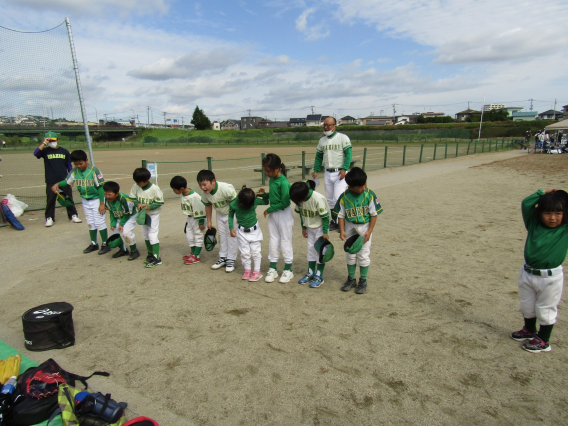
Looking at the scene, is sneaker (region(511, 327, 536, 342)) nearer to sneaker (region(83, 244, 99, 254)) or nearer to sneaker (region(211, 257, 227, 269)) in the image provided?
sneaker (region(211, 257, 227, 269))

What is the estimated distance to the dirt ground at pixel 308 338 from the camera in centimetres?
254

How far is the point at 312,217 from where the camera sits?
4418 millimetres

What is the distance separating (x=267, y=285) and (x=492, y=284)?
2.80 m

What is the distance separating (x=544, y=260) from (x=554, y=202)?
48 cm

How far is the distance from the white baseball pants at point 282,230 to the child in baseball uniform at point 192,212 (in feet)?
3.83

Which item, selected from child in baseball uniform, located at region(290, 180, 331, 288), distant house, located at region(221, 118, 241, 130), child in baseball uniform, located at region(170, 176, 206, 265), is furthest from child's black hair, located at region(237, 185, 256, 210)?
distant house, located at region(221, 118, 241, 130)

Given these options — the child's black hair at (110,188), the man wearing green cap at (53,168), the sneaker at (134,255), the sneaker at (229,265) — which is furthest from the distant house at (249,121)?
the sneaker at (229,265)

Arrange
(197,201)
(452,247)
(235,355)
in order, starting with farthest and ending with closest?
(452,247) → (197,201) → (235,355)

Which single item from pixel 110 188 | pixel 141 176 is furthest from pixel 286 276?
pixel 110 188

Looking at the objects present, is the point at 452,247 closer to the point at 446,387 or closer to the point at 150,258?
the point at 446,387

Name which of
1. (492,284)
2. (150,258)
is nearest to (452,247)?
(492,284)

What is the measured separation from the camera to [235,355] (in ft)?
10.3

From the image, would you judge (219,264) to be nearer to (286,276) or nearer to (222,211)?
(222,211)

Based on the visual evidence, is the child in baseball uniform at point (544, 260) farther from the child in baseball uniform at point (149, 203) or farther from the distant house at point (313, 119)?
the distant house at point (313, 119)
